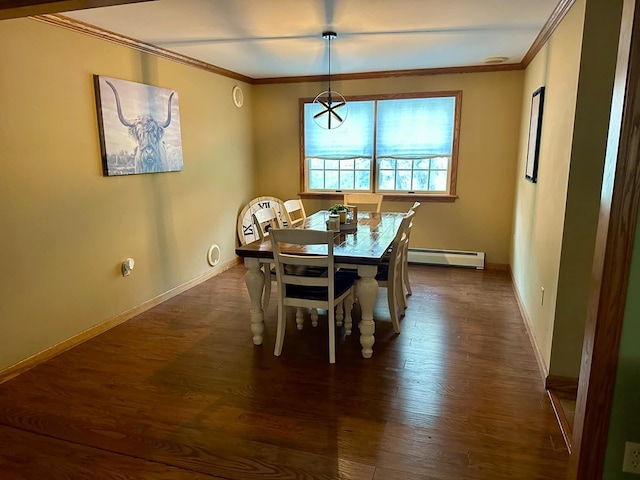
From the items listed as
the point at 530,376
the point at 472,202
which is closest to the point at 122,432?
the point at 530,376

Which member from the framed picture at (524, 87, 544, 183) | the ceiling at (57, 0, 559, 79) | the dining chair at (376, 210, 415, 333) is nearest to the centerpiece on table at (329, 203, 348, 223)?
the dining chair at (376, 210, 415, 333)

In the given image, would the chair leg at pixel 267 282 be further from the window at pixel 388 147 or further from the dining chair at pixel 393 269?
the window at pixel 388 147

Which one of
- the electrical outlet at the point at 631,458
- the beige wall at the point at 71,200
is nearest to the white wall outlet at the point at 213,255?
the beige wall at the point at 71,200

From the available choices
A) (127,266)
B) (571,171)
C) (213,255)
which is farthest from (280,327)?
(213,255)

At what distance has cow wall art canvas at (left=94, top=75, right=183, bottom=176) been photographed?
129 inches

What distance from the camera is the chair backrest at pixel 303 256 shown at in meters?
2.63

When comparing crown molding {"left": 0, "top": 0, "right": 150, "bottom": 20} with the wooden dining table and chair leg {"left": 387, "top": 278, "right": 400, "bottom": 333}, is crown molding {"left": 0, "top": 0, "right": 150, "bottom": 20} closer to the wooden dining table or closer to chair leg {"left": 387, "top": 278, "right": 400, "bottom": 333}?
the wooden dining table

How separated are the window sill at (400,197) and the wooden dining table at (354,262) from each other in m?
1.84

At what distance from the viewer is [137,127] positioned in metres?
3.59

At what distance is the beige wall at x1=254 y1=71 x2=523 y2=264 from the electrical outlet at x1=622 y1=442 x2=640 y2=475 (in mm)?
3846

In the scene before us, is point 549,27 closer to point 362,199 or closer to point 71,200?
point 362,199

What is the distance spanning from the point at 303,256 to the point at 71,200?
1.75 m

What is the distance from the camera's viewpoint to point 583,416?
141 centimetres

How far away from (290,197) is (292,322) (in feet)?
8.24
